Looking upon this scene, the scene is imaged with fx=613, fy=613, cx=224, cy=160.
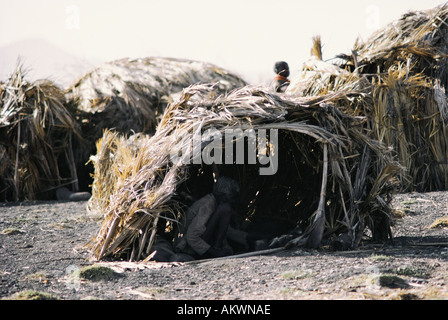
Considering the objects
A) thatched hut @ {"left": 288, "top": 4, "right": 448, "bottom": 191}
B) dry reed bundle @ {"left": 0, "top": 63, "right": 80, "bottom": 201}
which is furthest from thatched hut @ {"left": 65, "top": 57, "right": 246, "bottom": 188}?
thatched hut @ {"left": 288, "top": 4, "right": 448, "bottom": 191}

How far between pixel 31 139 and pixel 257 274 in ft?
27.5

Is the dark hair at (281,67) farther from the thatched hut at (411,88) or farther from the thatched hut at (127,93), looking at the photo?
the thatched hut at (127,93)

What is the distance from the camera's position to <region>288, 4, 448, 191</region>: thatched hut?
10156mm

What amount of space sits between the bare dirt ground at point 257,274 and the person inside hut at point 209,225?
1.38 ft

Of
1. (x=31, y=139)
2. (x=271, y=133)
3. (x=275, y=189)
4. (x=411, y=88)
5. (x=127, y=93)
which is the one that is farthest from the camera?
(x=127, y=93)

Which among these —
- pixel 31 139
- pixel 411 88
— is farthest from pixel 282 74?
pixel 31 139

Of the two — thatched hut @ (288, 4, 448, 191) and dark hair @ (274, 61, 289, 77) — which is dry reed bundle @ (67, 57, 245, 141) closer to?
dark hair @ (274, 61, 289, 77)

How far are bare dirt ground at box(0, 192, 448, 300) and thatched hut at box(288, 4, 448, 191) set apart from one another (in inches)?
121

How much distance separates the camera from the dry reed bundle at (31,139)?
491 inches

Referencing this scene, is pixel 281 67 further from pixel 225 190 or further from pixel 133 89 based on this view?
pixel 225 190

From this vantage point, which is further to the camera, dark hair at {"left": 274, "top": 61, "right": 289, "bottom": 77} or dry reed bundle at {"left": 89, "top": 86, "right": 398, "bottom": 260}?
dark hair at {"left": 274, "top": 61, "right": 289, "bottom": 77}

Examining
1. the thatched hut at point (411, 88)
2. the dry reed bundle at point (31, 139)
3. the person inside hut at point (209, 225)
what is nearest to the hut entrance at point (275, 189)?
the person inside hut at point (209, 225)

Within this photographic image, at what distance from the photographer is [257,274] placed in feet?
17.8
